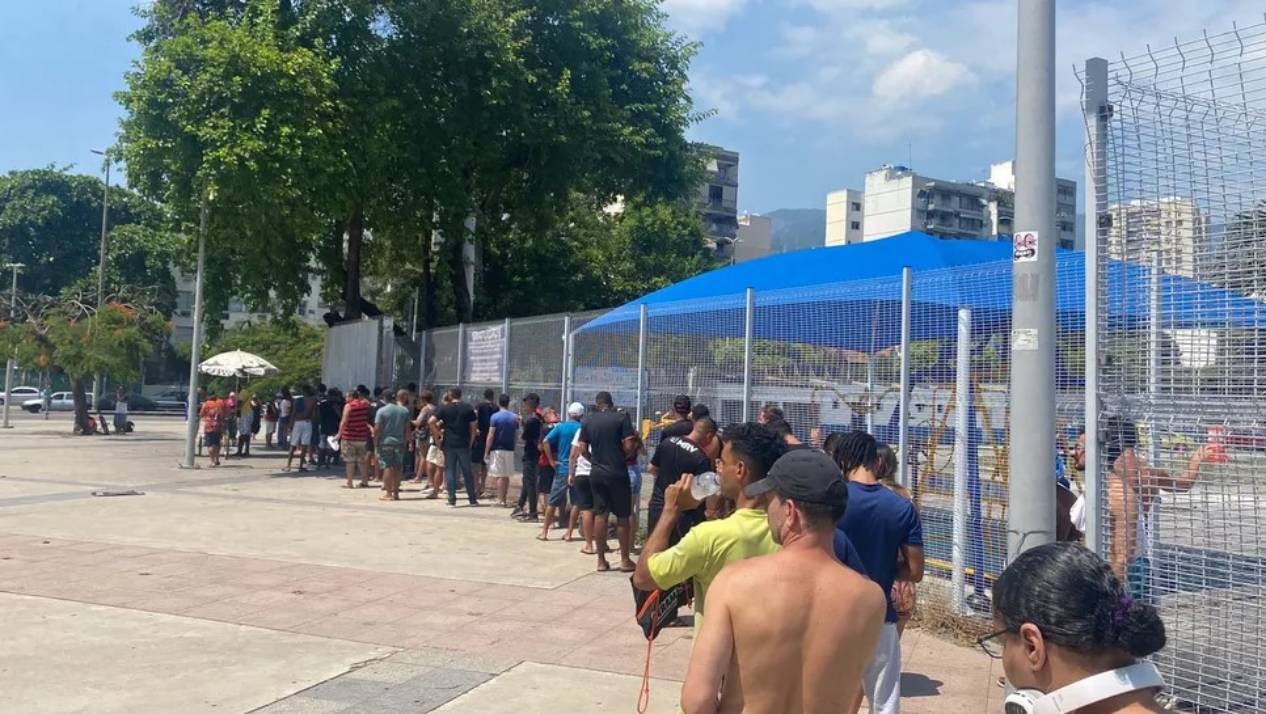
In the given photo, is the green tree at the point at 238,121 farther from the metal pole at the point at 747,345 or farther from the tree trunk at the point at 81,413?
the tree trunk at the point at 81,413

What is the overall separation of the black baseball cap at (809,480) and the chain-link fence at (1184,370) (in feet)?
10.2

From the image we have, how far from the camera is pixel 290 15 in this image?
63.5 ft

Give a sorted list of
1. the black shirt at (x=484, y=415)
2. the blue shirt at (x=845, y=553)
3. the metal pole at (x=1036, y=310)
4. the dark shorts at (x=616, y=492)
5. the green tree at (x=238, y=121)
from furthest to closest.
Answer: the green tree at (x=238, y=121) → the black shirt at (x=484, y=415) → the dark shorts at (x=616, y=492) → the metal pole at (x=1036, y=310) → the blue shirt at (x=845, y=553)

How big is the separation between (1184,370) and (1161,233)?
0.75 metres

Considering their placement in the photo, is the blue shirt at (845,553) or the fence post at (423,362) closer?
the blue shirt at (845,553)

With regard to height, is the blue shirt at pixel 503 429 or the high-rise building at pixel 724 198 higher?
the high-rise building at pixel 724 198

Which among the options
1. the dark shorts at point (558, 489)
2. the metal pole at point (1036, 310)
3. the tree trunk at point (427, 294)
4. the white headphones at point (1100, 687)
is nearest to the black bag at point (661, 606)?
the white headphones at point (1100, 687)

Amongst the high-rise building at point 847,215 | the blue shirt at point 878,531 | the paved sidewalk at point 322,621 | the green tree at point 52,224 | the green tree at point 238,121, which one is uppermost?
the high-rise building at point 847,215

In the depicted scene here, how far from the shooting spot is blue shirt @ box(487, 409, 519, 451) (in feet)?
46.7

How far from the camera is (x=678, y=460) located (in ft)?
26.7

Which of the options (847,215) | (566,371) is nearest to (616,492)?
(566,371)

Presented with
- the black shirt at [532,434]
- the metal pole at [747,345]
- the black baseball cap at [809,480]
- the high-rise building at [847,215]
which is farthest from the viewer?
the high-rise building at [847,215]

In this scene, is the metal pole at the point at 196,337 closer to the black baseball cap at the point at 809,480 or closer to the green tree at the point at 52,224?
the black baseball cap at the point at 809,480

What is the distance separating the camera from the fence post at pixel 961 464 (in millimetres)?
8023
